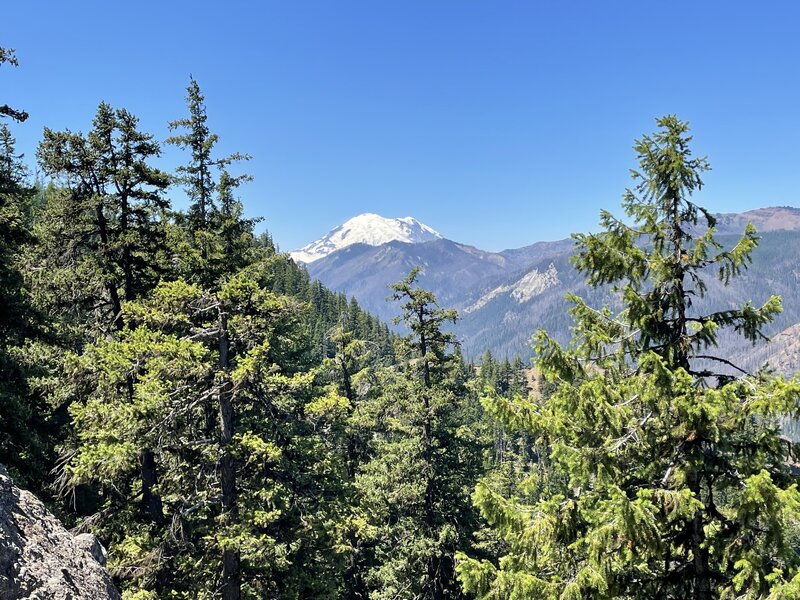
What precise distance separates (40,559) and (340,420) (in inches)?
350

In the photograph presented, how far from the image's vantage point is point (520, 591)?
23.4ft

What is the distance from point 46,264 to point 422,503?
1662 cm

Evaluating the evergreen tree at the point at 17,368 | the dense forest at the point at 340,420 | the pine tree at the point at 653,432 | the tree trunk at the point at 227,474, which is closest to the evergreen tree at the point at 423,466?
the dense forest at the point at 340,420

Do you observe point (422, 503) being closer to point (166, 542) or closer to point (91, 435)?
point (166, 542)

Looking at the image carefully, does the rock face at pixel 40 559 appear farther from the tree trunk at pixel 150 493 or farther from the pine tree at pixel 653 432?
the pine tree at pixel 653 432

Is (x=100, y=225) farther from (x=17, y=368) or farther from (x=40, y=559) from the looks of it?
(x=40, y=559)

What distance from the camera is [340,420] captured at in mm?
15867

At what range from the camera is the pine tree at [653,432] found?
257 inches

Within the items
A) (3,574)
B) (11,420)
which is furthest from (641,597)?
(11,420)

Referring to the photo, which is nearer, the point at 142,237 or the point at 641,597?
the point at 641,597

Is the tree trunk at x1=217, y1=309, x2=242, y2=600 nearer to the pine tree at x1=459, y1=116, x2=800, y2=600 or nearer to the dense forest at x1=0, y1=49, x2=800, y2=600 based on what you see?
the dense forest at x1=0, y1=49, x2=800, y2=600

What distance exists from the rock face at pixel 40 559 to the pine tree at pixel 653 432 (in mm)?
6455

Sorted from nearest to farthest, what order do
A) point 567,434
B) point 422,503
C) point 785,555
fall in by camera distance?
point 785,555, point 567,434, point 422,503

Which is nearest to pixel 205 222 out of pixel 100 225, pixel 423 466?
pixel 100 225
